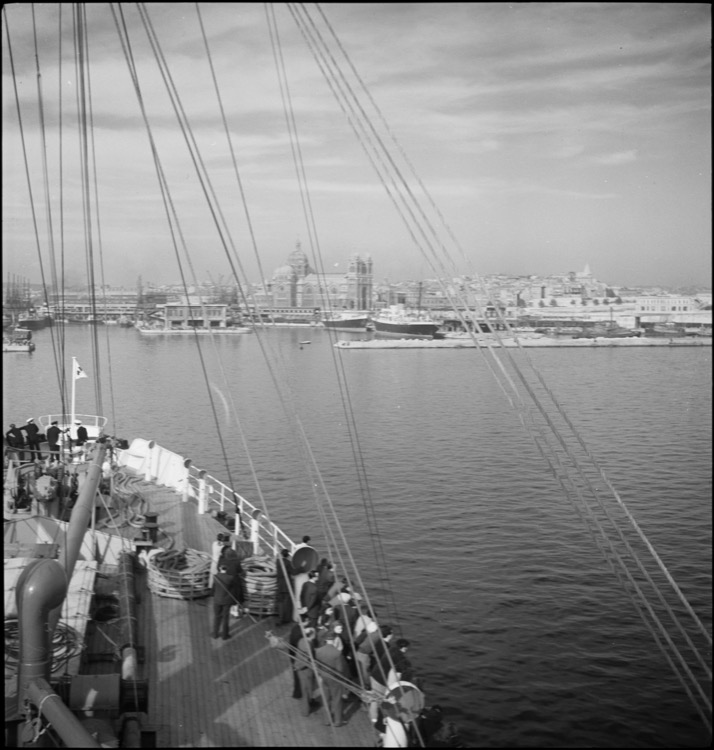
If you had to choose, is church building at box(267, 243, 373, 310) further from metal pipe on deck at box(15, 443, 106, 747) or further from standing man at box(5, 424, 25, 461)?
metal pipe on deck at box(15, 443, 106, 747)

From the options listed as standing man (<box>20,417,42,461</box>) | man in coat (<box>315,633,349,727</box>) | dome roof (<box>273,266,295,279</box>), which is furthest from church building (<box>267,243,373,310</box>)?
man in coat (<box>315,633,349,727</box>)

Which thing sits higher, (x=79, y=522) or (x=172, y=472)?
(x=79, y=522)

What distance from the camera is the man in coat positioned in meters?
5.21

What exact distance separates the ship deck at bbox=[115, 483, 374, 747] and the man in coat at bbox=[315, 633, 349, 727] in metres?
0.09

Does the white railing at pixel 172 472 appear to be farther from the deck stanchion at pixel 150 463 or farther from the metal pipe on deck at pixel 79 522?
the metal pipe on deck at pixel 79 522

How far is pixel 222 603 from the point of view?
6.25 m

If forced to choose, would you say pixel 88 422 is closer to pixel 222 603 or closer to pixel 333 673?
pixel 222 603

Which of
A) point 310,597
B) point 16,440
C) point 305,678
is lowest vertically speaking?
point 305,678

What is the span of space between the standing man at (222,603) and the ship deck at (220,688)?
3.9 inches

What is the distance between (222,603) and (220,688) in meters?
0.80

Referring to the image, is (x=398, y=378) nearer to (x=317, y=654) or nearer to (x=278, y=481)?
(x=278, y=481)

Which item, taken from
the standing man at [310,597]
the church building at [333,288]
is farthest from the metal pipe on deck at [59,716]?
the church building at [333,288]

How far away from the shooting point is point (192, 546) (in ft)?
29.4

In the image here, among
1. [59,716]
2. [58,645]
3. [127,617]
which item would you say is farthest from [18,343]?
[59,716]
